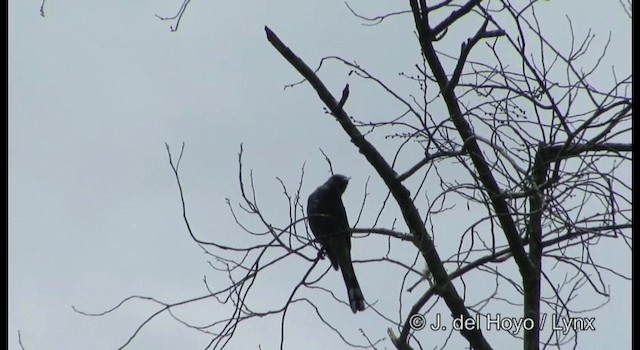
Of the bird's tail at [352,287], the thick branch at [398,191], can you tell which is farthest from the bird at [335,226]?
the thick branch at [398,191]

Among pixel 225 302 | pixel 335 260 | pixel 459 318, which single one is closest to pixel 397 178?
pixel 459 318

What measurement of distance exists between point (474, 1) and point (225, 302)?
72.8 inches

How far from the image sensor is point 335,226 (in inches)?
253

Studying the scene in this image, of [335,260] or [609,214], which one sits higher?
[335,260]

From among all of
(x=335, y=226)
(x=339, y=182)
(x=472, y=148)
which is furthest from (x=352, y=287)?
(x=472, y=148)

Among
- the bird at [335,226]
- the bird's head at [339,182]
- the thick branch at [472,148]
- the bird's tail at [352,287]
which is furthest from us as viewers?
the bird's head at [339,182]

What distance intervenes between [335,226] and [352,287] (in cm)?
59

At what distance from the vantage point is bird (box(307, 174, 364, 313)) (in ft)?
19.3

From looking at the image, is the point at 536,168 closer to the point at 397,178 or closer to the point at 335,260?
the point at 397,178

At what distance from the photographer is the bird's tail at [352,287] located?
18.9 feet

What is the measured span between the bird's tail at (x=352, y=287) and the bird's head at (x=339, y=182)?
0.88 m

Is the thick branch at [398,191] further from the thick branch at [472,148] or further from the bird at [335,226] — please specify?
the bird at [335,226]
